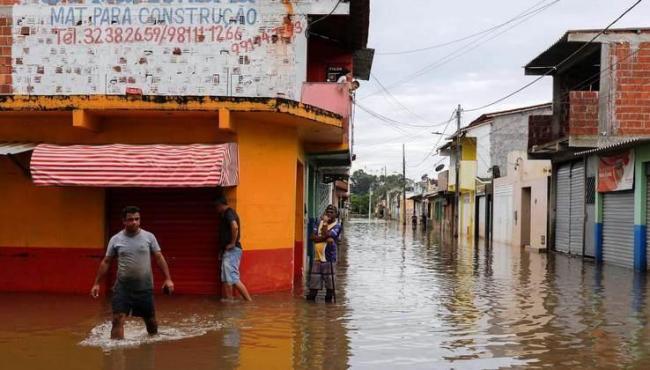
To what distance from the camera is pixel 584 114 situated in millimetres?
21188

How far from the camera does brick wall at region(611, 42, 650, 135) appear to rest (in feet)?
67.4

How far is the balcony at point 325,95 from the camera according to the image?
45.4 ft

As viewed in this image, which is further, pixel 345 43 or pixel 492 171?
pixel 492 171

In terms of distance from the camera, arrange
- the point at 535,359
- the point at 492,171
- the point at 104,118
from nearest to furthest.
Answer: the point at 535,359 → the point at 104,118 → the point at 492,171

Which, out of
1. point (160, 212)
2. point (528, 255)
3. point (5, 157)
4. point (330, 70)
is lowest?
point (528, 255)

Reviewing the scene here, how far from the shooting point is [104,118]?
1134 cm

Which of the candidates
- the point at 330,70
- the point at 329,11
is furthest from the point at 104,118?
the point at 330,70

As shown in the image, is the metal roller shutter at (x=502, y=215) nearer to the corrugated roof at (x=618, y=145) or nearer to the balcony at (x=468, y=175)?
the balcony at (x=468, y=175)

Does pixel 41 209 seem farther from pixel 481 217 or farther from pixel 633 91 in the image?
pixel 481 217

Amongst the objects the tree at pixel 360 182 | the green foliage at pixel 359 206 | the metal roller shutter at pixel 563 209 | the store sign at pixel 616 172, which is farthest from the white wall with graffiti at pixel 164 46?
the tree at pixel 360 182

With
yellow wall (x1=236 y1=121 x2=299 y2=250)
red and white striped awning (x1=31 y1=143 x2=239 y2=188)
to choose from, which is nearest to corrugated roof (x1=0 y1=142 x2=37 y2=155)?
red and white striped awning (x1=31 y1=143 x2=239 y2=188)

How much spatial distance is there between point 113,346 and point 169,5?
829cm

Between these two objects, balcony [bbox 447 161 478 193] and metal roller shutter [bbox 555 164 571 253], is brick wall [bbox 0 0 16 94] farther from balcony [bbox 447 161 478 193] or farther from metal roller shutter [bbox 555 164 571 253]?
balcony [bbox 447 161 478 193]

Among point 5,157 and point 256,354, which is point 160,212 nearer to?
point 5,157
